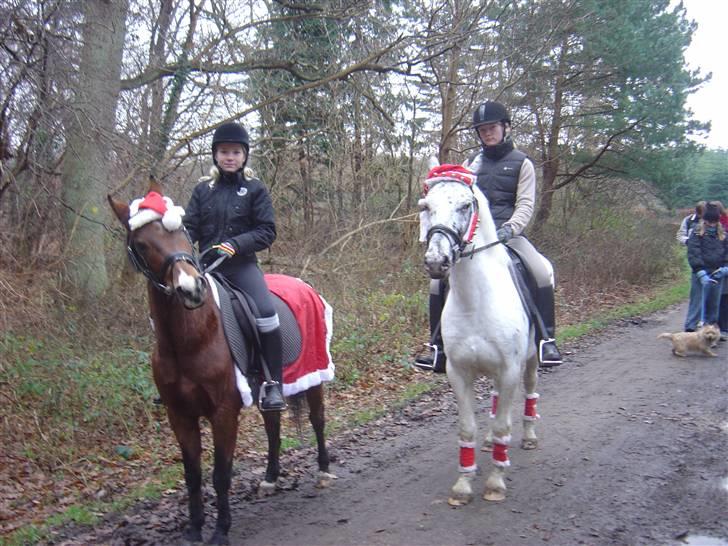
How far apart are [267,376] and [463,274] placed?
5.67ft

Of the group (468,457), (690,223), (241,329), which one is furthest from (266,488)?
(690,223)

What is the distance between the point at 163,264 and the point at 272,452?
93.6 inches

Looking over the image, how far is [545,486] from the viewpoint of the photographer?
5.30 m

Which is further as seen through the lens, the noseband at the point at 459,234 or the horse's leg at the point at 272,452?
the horse's leg at the point at 272,452

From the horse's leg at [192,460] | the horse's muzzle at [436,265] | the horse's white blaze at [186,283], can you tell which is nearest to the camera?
the horse's white blaze at [186,283]

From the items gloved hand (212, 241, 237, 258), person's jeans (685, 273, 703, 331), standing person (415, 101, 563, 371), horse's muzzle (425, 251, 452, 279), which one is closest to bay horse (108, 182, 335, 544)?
gloved hand (212, 241, 237, 258)

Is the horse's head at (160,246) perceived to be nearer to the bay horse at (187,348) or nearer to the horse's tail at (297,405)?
the bay horse at (187,348)

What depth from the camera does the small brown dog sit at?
10.1 metres

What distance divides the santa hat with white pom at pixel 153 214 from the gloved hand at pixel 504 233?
105 inches

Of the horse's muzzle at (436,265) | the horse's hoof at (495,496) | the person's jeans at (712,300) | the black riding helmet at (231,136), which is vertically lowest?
the horse's hoof at (495,496)

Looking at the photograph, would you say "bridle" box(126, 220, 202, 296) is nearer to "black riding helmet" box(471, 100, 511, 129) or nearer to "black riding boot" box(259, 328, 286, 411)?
"black riding boot" box(259, 328, 286, 411)

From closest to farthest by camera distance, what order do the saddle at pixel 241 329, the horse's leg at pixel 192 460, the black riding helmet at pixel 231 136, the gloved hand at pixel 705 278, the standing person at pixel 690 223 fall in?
the horse's leg at pixel 192 460
the saddle at pixel 241 329
the black riding helmet at pixel 231 136
the gloved hand at pixel 705 278
the standing person at pixel 690 223

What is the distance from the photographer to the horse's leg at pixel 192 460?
451 centimetres

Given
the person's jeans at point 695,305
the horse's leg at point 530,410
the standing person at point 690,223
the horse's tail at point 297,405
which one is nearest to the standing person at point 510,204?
the horse's leg at point 530,410
